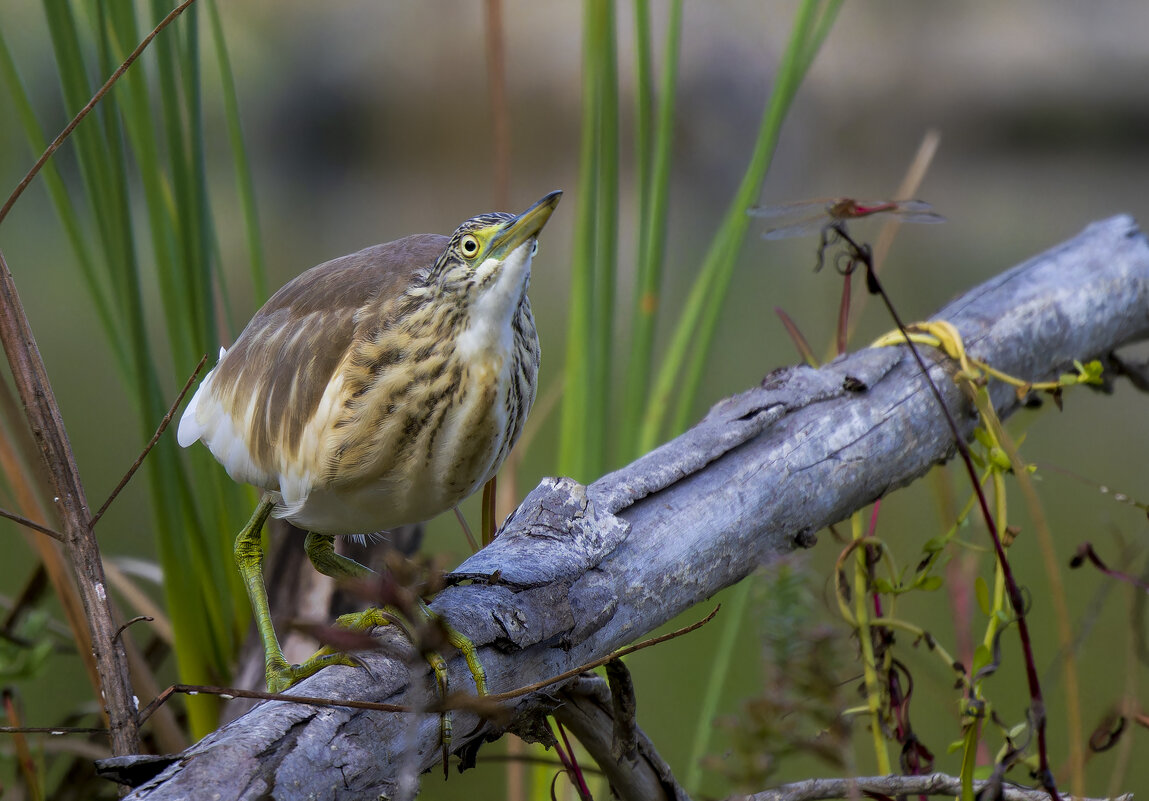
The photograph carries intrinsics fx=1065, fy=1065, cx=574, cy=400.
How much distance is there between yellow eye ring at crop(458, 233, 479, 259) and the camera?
910mm

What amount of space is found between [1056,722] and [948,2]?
926 centimetres

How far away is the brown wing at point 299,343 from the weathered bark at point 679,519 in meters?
0.22

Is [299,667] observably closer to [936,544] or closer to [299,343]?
[299,343]

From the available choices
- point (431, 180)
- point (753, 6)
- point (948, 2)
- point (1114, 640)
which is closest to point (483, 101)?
point (431, 180)

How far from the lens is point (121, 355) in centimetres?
125

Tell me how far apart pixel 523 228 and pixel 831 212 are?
33 centimetres

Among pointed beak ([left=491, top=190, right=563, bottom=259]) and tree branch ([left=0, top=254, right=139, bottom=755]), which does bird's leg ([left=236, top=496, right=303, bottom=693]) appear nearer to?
tree branch ([left=0, top=254, right=139, bottom=755])

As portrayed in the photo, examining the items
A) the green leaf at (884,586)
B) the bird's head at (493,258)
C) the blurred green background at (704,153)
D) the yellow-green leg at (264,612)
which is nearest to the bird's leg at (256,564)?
the yellow-green leg at (264,612)

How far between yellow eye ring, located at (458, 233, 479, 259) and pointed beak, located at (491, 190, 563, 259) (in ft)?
0.05

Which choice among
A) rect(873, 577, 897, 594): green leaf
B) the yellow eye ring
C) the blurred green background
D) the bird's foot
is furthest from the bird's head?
the blurred green background

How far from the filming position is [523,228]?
2.95 feet

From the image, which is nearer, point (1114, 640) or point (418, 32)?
point (1114, 640)

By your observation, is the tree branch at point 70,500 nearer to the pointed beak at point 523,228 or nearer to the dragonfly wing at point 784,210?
the pointed beak at point 523,228

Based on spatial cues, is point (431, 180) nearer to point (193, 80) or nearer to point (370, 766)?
point (193, 80)
